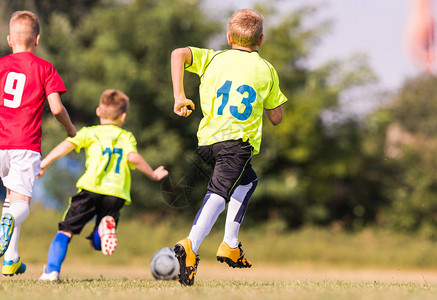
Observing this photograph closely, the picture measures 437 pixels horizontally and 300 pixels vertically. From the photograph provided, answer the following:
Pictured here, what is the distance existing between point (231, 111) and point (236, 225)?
976mm

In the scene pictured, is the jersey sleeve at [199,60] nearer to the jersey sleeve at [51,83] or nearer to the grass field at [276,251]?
the jersey sleeve at [51,83]

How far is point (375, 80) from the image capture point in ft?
74.3

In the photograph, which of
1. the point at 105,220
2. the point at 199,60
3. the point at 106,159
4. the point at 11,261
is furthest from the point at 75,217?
the point at 199,60

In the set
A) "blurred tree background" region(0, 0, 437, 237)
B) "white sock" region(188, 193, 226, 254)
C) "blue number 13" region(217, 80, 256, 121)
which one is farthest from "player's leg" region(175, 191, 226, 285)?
"blurred tree background" region(0, 0, 437, 237)

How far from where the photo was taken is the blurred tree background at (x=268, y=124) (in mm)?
19438

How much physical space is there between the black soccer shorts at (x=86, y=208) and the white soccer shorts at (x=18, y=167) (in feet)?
4.40

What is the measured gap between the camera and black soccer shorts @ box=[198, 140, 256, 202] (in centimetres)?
497

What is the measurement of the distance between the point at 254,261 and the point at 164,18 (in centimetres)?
829

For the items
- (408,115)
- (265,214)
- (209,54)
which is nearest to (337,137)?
(265,214)

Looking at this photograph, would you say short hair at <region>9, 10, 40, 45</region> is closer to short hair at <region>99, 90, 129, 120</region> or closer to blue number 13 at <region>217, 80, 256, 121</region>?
short hair at <region>99, 90, 129, 120</region>

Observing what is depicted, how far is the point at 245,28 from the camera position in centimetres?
526

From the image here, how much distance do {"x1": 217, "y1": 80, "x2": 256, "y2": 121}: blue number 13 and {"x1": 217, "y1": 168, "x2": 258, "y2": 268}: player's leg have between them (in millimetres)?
498

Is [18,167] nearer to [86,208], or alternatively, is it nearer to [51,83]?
[51,83]

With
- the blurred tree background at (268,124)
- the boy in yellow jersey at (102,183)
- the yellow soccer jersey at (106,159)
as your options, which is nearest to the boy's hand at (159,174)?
the boy in yellow jersey at (102,183)
